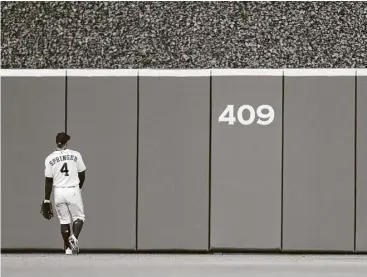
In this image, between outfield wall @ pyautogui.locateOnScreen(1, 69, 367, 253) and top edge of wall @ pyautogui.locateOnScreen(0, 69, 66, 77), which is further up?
top edge of wall @ pyautogui.locateOnScreen(0, 69, 66, 77)

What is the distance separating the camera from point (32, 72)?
15500 millimetres

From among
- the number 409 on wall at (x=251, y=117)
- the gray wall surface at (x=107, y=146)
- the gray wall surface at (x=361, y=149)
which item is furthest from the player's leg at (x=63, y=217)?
the gray wall surface at (x=361, y=149)

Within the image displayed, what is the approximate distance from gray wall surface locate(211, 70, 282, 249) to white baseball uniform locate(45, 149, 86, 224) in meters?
2.07

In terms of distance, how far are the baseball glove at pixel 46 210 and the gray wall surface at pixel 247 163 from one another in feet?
7.93

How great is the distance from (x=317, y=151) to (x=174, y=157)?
214cm

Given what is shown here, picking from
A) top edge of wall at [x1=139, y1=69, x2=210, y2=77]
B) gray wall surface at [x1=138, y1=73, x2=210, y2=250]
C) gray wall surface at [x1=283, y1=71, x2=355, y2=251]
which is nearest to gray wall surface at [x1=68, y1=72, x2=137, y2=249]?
gray wall surface at [x1=138, y1=73, x2=210, y2=250]

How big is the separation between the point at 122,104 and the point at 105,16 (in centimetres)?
149

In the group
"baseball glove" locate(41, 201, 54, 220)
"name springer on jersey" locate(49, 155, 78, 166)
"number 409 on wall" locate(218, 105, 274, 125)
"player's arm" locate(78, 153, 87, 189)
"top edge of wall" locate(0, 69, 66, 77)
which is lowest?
"baseball glove" locate(41, 201, 54, 220)

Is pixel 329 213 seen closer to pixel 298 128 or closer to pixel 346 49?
pixel 298 128

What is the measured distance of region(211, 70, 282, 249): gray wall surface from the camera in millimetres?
15250

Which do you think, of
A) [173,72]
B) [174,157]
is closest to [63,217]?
[174,157]

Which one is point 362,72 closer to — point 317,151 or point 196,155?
point 317,151

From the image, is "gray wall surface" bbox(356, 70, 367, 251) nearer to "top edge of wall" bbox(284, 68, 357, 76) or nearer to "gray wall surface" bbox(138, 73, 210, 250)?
"top edge of wall" bbox(284, 68, 357, 76)

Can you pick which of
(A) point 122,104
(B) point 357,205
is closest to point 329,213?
(B) point 357,205
